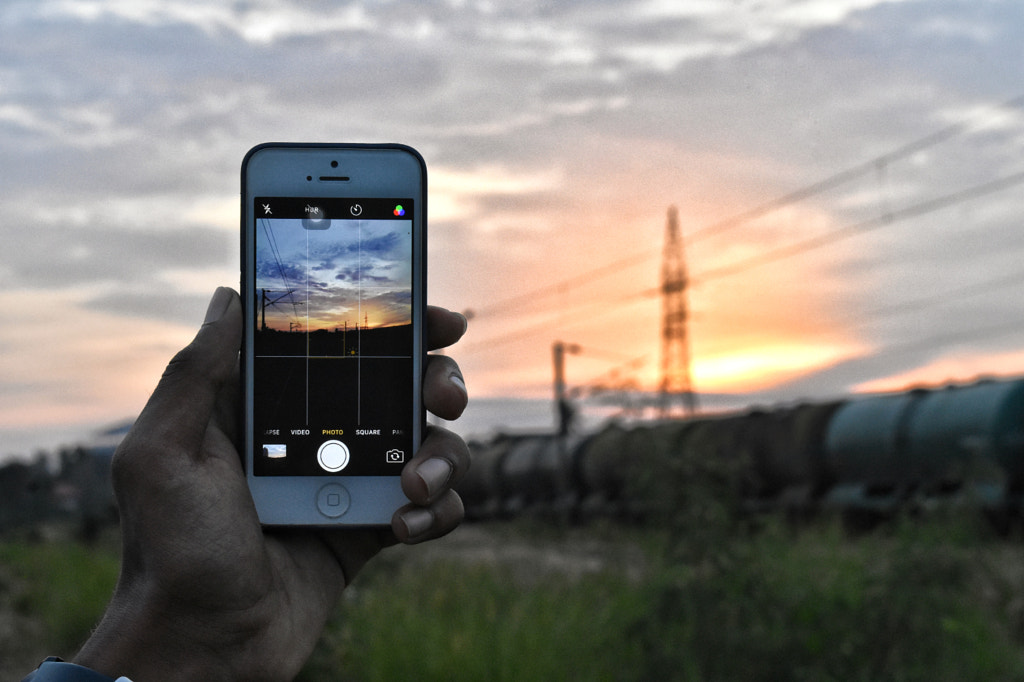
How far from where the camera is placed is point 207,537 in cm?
246

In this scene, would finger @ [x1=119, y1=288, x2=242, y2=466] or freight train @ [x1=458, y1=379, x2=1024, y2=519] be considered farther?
freight train @ [x1=458, y1=379, x2=1024, y2=519]

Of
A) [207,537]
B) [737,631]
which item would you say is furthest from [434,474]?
[737,631]

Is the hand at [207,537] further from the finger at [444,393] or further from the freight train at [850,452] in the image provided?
the freight train at [850,452]

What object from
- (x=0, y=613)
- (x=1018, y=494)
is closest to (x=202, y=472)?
(x=0, y=613)

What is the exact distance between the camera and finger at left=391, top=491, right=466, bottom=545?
99.3 inches

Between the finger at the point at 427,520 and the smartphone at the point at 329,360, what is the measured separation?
10 cm

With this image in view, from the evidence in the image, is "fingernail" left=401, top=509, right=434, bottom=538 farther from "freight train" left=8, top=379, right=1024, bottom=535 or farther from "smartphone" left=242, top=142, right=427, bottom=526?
"freight train" left=8, top=379, right=1024, bottom=535

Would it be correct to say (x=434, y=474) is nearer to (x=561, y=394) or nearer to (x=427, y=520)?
(x=427, y=520)

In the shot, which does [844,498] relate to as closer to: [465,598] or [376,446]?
[465,598]

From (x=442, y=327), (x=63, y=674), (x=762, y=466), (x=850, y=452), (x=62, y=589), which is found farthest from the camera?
(x=762, y=466)

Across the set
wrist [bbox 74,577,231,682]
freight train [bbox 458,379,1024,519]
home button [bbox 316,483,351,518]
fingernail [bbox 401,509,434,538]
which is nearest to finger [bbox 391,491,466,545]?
fingernail [bbox 401,509,434,538]

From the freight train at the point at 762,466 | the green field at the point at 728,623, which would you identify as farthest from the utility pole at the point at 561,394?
the green field at the point at 728,623

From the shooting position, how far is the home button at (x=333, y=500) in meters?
2.65

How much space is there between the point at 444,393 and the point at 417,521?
342 mm
